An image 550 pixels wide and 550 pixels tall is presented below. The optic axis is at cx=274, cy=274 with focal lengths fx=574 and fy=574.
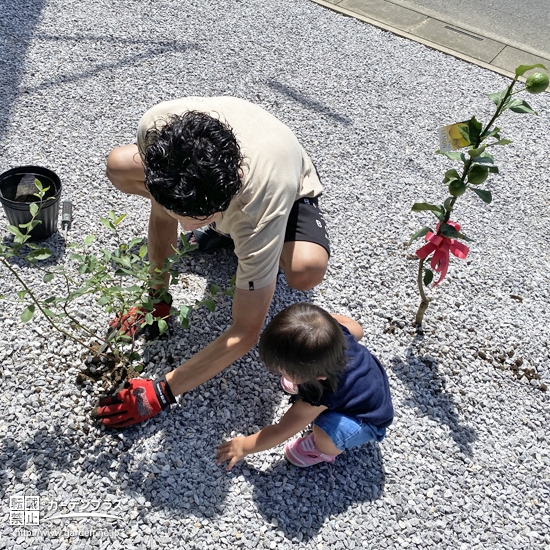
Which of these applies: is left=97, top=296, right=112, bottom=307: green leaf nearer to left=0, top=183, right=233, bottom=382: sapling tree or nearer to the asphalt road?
left=0, top=183, right=233, bottom=382: sapling tree

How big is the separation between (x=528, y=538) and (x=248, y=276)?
1.27 metres

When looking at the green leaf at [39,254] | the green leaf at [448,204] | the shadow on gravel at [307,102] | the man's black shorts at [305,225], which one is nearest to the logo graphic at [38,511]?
the green leaf at [39,254]

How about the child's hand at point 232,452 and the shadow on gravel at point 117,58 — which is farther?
the shadow on gravel at point 117,58

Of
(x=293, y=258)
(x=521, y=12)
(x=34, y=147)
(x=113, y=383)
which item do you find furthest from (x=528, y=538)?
(x=521, y=12)

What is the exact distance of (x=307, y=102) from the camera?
3713mm

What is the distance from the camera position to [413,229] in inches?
116

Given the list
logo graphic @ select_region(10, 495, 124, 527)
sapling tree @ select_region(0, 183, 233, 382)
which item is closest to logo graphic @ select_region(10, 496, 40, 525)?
logo graphic @ select_region(10, 495, 124, 527)

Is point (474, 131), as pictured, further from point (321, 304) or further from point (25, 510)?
point (25, 510)

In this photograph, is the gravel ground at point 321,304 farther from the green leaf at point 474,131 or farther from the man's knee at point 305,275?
the green leaf at point 474,131

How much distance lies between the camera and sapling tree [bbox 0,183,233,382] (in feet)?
5.70

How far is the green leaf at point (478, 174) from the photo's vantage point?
193cm

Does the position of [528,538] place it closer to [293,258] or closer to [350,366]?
[350,366]

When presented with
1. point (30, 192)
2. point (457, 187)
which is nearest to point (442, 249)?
point (457, 187)

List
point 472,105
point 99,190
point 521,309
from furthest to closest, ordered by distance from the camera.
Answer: point 472,105, point 99,190, point 521,309
